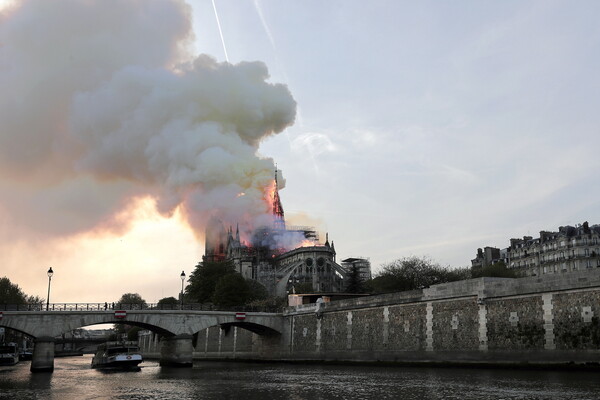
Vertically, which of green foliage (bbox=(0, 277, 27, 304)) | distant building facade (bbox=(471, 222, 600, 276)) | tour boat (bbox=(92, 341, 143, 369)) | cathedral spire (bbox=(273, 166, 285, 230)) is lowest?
tour boat (bbox=(92, 341, 143, 369))

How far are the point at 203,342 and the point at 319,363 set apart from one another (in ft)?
108

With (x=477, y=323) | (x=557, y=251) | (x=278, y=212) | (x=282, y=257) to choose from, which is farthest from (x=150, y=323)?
(x=278, y=212)

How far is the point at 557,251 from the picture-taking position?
309 feet

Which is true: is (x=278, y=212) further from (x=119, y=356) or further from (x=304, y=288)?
(x=119, y=356)

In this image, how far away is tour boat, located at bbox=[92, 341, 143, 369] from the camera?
52.2 m

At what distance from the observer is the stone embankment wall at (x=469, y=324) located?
1267 inches

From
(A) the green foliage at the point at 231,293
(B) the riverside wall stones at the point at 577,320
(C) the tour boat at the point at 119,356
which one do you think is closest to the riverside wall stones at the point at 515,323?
(B) the riverside wall stones at the point at 577,320

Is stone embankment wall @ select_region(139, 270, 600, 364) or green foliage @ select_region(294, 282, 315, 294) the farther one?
green foliage @ select_region(294, 282, 315, 294)

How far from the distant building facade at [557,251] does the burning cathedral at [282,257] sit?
139 ft

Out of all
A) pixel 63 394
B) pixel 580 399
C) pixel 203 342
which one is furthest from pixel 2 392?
pixel 203 342

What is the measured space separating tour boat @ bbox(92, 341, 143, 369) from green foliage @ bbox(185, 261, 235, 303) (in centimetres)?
4298

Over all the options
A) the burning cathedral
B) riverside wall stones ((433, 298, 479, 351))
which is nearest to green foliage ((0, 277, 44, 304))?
the burning cathedral

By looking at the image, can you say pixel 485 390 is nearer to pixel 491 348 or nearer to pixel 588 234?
pixel 491 348

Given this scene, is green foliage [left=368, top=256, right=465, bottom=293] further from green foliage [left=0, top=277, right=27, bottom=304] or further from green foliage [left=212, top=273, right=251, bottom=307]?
green foliage [left=0, top=277, right=27, bottom=304]
